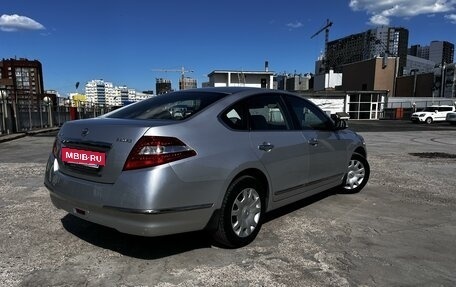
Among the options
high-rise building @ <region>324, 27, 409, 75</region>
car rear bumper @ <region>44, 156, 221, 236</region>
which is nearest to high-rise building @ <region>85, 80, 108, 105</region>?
high-rise building @ <region>324, 27, 409, 75</region>

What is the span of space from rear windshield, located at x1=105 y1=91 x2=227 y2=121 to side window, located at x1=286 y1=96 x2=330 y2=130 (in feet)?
3.56

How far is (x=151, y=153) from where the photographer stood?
130 inches

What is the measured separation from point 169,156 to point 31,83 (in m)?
35.7

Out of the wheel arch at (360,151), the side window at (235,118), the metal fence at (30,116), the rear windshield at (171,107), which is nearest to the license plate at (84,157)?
the rear windshield at (171,107)

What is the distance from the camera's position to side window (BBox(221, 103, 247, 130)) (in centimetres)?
392

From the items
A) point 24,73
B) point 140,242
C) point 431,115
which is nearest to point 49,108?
point 24,73

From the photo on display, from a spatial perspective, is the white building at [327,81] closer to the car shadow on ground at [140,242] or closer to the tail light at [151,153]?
the car shadow on ground at [140,242]

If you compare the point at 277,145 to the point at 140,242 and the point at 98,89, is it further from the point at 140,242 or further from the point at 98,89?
the point at 98,89

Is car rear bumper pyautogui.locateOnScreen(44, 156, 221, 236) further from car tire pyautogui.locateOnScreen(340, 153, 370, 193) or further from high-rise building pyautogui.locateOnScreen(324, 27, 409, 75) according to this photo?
high-rise building pyautogui.locateOnScreen(324, 27, 409, 75)

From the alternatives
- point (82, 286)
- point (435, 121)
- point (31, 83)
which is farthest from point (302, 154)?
point (435, 121)

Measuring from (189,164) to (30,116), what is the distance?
19003 millimetres

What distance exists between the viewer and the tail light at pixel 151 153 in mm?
3295

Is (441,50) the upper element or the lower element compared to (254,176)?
upper

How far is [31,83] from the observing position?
34656 millimetres
